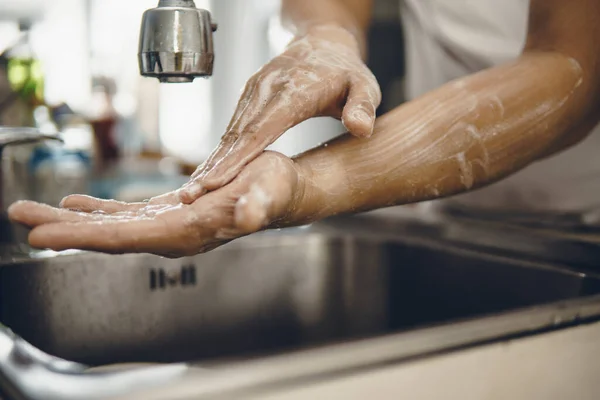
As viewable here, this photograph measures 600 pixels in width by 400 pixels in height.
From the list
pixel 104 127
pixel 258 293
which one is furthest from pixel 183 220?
pixel 104 127

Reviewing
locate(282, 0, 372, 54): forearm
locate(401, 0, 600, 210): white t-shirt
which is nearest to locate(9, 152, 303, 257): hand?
locate(282, 0, 372, 54): forearm

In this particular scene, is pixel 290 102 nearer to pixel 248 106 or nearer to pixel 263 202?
pixel 248 106

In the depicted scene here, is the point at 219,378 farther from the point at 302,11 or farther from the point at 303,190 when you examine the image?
the point at 302,11

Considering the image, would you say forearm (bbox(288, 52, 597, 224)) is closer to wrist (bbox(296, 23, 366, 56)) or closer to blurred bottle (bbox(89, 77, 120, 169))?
wrist (bbox(296, 23, 366, 56))

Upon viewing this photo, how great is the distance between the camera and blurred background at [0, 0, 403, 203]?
8.07 feet

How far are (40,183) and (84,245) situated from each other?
1272mm

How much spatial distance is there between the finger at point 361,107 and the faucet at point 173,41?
0.15 metres

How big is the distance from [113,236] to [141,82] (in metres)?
3.27

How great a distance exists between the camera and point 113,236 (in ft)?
A: 1.62

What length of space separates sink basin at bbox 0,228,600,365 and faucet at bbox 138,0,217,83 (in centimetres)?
37

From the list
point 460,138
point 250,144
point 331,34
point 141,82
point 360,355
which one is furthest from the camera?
point 141,82

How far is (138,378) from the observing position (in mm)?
408

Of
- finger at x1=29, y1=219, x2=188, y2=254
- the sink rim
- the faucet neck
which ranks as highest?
the faucet neck

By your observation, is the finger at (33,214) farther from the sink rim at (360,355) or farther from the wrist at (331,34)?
the wrist at (331,34)
